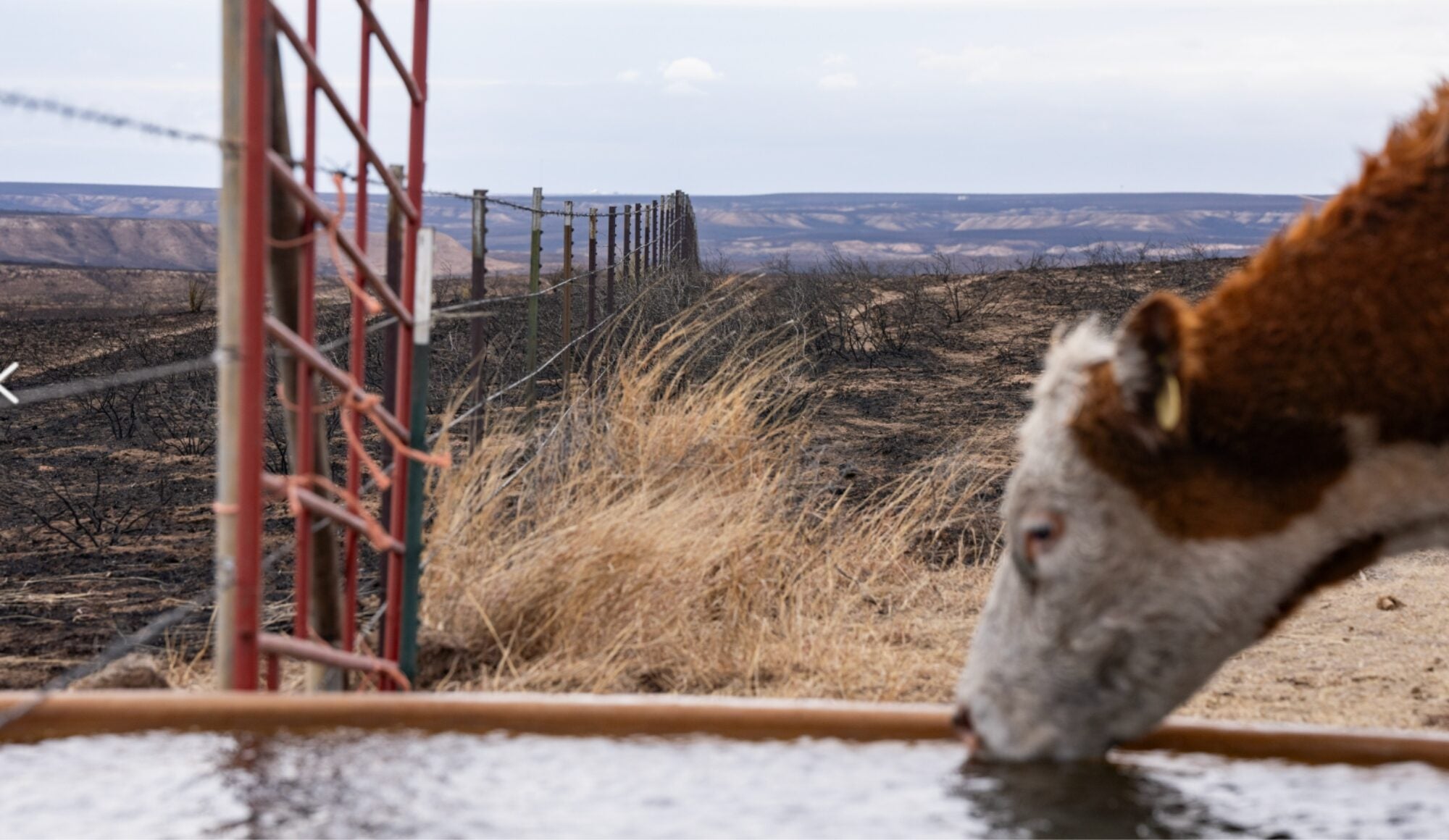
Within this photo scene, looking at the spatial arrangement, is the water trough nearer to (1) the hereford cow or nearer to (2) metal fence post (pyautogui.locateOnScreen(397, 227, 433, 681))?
(1) the hereford cow

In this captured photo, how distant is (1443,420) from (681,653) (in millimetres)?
2628

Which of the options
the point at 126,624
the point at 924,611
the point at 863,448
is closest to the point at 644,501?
the point at 924,611

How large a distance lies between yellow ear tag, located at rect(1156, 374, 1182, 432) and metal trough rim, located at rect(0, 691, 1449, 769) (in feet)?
2.17

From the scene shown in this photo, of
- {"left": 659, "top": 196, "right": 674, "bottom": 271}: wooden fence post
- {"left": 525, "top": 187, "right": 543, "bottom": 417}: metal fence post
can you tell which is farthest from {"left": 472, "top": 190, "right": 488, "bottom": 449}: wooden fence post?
{"left": 659, "top": 196, "right": 674, "bottom": 271}: wooden fence post

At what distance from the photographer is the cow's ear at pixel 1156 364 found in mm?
2389

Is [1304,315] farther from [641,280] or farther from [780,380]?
[641,280]

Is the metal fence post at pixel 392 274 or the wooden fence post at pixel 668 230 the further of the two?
the wooden fence post at pixel 668 230

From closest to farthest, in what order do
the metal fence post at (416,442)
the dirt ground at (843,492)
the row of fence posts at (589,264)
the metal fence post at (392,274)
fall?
the metal fence post at (416,442)
the metal fence post at (392,274)
the dirt ground at (843,492)
the row of fence posts at (589,264)

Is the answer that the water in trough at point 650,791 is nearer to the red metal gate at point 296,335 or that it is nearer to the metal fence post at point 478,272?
the red metal gate at point 296,335

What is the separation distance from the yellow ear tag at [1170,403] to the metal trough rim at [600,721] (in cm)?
66

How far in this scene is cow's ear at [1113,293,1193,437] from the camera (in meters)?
2.39

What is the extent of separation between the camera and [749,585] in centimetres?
524

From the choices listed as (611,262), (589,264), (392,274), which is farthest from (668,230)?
(392,274)

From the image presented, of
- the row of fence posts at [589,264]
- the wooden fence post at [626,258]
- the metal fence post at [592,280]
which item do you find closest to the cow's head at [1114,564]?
the row of fence posts at [589,264]
